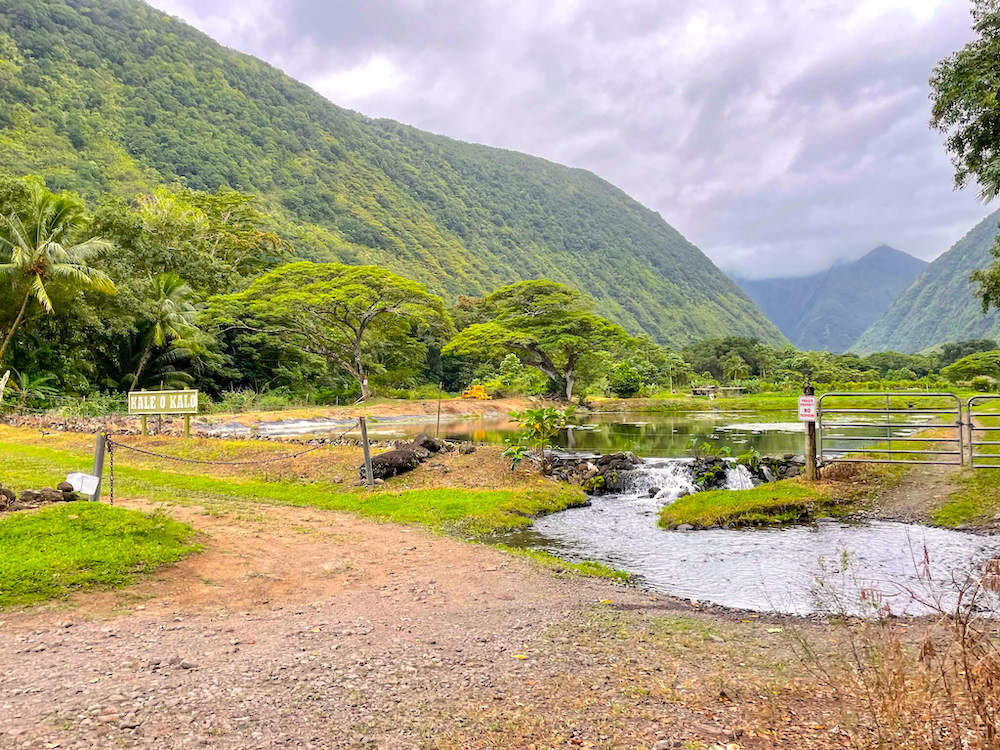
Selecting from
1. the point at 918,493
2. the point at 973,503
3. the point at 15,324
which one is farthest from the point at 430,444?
the point at 15,324

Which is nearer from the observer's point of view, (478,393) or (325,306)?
(325,306)

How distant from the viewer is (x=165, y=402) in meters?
18.1

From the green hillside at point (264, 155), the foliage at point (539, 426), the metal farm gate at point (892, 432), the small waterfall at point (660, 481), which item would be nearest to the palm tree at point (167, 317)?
the foliage at point (539, 426)

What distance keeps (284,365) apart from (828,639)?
42289 millimetres

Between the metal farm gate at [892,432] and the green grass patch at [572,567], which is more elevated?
the metal farm gate at [892,432]

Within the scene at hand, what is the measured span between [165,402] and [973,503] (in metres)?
20.2

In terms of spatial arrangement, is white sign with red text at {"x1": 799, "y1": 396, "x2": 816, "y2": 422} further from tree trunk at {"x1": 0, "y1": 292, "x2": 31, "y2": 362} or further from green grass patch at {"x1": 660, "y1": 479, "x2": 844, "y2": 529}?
tree trunk at {"x1": 0, "y1": 292, "x2": 31, "y2": 362}

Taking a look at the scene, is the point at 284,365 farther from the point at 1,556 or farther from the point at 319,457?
the point at 1,556

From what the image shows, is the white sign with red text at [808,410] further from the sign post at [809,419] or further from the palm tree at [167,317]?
the palm tree at [167,317]

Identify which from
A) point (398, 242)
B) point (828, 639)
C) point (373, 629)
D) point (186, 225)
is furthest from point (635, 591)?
point (398, 242)

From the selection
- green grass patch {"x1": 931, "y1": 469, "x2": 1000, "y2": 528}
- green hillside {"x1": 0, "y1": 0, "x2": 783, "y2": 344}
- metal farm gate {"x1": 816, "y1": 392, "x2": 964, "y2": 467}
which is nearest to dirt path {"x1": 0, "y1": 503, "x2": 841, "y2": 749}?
metal farm gate {"x1": 816, "y1": 392, "x2": 964, "y2": 467}

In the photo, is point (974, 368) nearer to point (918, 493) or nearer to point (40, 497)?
point (918, 493)

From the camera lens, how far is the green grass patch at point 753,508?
9.89 meters

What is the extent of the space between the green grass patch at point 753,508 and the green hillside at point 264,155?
68.5 metres
